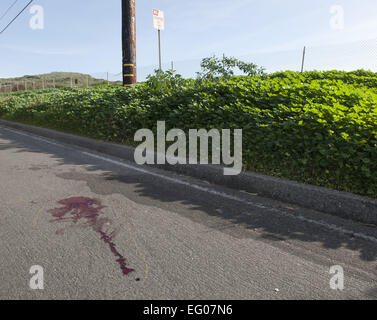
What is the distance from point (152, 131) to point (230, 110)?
1.98m

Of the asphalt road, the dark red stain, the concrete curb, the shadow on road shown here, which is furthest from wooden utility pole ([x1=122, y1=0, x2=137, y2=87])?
the dark red stain

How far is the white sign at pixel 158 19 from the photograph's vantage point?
383 inches

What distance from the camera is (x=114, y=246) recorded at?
9.18 feet

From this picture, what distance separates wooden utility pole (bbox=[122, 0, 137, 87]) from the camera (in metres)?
8.70

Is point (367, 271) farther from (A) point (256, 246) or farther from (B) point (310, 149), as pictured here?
(B) point (310, 149)

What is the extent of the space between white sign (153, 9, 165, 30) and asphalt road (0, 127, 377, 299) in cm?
669

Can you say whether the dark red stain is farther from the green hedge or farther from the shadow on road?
the green hedge

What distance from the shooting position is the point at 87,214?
3.54 meters

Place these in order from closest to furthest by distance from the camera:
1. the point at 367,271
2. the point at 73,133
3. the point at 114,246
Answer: the point at 367,271 → the point at 114,246 → the point at 73,133

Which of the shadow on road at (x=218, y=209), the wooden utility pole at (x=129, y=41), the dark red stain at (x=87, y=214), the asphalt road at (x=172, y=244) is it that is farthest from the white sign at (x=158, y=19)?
the dark red stain at (x=87, y=214)

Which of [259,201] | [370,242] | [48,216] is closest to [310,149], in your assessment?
[259,201]

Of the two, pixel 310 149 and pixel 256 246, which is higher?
pixel 310 149

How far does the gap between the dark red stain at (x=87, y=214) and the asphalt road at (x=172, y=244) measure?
0.01 meters
